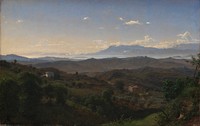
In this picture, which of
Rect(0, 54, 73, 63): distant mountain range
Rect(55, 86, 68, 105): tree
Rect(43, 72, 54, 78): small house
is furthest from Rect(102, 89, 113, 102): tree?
Rect(43, 72, 54, 78): small house

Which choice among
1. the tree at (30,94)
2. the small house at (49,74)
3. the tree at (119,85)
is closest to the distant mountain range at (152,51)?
the tree at (119,85)

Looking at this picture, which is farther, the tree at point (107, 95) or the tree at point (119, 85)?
the tree at point (119, 85)

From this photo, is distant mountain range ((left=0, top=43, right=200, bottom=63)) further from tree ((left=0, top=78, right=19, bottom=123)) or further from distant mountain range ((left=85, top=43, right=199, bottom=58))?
tree ((left=0, top=78, right=19, bottom=123))

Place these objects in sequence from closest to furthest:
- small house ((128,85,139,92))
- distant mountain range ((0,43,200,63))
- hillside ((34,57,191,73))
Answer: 1. distant mountain range ((0,43,200,63))
2. hillside ((34,57,191,73))
3. small house ((128,85,139,92))

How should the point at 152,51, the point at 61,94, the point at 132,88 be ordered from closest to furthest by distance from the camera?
the point at 152,51 < the point at 132,88 < the point at 61,94

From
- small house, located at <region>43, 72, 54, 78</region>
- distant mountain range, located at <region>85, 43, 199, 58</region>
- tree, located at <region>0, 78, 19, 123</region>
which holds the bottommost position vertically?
tree, located at <region>0, 78, 19, 123</region>

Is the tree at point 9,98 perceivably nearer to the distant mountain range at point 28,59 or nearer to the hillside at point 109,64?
the distant mountain range at point 28,59

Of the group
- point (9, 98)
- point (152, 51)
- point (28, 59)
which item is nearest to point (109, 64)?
point (152, 51)

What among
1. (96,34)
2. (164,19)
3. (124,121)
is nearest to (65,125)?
(124,121)

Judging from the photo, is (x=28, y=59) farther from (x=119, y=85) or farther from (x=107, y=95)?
(x=119, y=85)

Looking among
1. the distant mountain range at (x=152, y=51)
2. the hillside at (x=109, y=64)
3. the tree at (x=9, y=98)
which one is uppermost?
the distant mountain range at (x=152, y=51)
